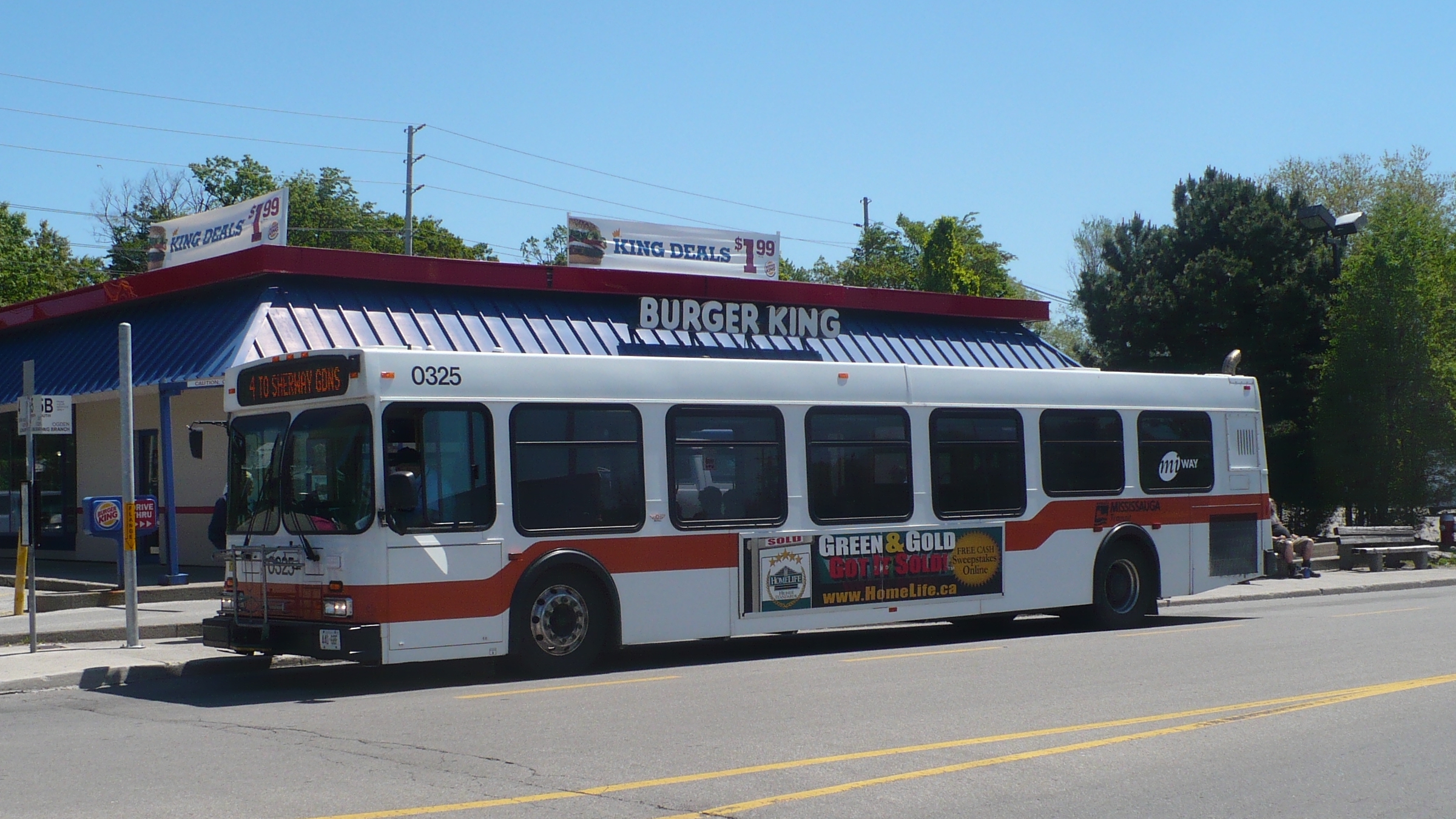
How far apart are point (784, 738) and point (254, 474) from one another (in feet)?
19.8

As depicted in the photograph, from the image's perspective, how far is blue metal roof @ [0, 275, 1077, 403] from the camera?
19125 millimetres

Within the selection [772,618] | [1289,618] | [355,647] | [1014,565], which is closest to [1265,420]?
[1289,618]

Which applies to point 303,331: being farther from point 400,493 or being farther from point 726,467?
point 400,493

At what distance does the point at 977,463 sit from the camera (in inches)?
603

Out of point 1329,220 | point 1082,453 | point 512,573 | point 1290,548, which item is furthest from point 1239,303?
point 512,573

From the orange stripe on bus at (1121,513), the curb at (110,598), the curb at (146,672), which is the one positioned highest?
the orange stripe on bus at (1121,513)

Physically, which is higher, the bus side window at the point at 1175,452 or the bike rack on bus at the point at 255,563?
the bus side window at the point at 1175,452

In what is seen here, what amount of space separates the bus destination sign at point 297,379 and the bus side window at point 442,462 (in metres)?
0.51

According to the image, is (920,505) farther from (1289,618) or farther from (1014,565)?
(1289,618)

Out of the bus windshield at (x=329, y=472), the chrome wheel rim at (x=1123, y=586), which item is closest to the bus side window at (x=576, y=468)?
the bus windshield at (x=329, y=472)

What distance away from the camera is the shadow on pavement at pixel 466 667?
11461 mm

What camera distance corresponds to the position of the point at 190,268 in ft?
67.1

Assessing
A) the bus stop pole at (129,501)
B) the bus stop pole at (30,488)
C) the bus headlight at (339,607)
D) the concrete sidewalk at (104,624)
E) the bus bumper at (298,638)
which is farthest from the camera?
the concrete sidewalk at (104,624)

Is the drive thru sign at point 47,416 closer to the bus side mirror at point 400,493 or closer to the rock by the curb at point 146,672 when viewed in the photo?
the rock by the curb at point 146,672
